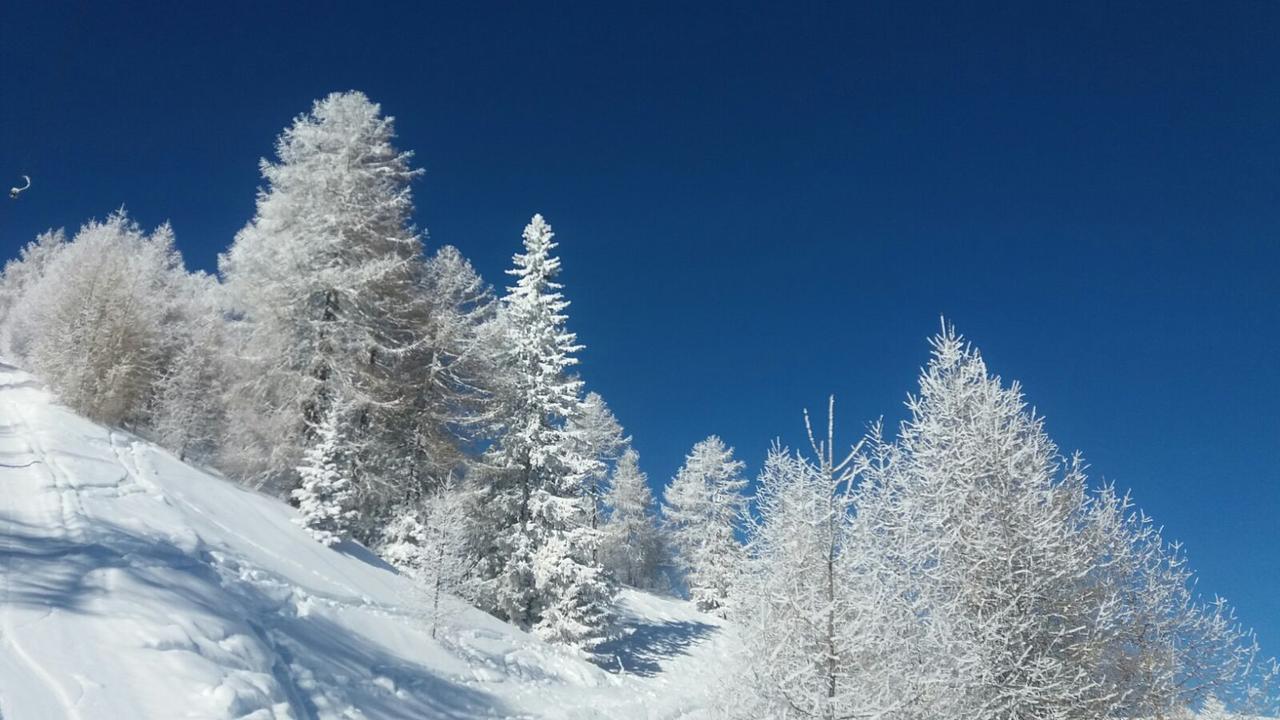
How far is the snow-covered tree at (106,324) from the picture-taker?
15.8 metres

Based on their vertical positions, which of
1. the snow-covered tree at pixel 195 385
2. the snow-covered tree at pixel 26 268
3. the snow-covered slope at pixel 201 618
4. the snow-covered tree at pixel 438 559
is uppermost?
the snow-covered tree at pixel 26 268

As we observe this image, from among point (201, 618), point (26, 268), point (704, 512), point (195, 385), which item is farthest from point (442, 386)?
point (26, 268)

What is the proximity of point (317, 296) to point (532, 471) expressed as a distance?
7701 mm

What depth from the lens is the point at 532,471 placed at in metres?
20.5

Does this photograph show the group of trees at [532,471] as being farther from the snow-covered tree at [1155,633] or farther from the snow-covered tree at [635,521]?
the snow-covered tree at [635,521]

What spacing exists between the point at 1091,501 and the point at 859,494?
5.10 metres

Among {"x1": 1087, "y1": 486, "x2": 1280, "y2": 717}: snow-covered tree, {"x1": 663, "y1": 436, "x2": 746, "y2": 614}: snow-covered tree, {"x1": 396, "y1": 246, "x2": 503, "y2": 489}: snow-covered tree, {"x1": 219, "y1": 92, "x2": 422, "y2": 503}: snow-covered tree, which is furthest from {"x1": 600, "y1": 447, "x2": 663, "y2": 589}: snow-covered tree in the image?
{"x1": 1087, "y1": 486, "x2": 1280, "y2": 717}: snow-covered tree

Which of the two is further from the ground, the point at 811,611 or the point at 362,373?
the point at 362,373

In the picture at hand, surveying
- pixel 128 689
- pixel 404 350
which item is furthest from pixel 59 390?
pixel 128 689

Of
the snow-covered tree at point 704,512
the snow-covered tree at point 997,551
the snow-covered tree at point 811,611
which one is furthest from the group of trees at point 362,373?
the snow-covered tree at point 704,512

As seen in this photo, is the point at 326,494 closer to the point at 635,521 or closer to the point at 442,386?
the point at 442,386

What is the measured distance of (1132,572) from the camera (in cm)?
1173

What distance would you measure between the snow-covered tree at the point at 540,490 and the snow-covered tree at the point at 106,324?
931 cm

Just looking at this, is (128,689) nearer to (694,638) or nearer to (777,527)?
(777,527)
